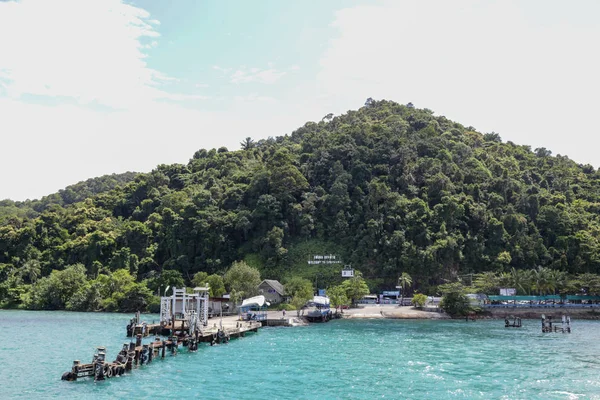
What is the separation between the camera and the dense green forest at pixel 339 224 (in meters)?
89.6

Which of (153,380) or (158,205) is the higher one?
(158,205)

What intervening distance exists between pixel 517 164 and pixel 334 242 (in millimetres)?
51500

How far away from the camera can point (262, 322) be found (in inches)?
2318

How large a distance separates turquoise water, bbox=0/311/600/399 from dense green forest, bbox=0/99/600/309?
38246 millimetres

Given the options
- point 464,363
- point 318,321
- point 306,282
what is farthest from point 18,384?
point 306,282

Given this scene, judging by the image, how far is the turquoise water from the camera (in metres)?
25.7

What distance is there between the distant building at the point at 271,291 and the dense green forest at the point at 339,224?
31.8 feet

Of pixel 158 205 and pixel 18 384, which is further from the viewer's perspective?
pixel 158 205

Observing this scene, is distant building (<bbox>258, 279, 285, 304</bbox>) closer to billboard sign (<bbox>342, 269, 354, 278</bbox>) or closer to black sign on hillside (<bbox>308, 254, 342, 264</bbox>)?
billboard sign (<bbox>342, 269, 354, 278</bbox>)

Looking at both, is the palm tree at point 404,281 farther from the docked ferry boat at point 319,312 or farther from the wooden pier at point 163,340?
the wooden pier at point 163,340

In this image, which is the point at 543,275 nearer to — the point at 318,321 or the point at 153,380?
the point at 318,321

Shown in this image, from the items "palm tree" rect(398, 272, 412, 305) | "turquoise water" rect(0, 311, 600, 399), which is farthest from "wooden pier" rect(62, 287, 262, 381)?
"palm tree" rect(398, 272, 412, 305)

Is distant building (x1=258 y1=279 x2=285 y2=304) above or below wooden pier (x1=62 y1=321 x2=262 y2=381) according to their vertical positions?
above

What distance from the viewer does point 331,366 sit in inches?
1297
